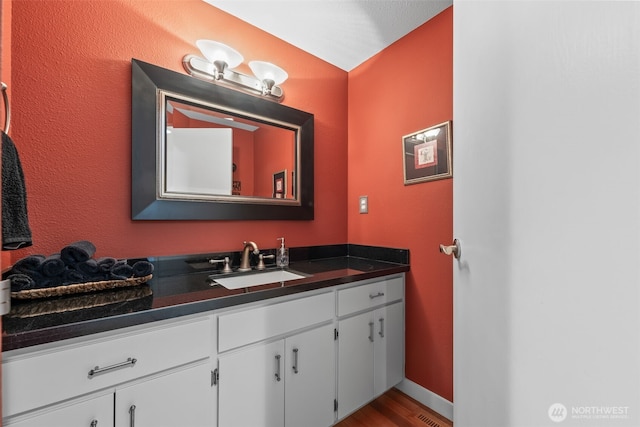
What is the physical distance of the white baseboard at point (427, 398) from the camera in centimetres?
150

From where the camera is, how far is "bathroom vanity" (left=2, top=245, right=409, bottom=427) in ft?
2.40

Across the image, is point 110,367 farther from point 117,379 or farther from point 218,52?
point 218,52

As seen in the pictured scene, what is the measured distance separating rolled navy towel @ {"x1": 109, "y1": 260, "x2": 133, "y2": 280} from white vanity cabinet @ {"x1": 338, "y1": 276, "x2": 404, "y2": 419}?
0.93 m

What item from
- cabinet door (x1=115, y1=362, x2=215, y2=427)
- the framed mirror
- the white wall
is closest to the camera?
the white wall

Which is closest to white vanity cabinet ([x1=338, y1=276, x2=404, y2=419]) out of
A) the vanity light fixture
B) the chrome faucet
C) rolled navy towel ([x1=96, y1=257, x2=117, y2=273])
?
the chrome faucet

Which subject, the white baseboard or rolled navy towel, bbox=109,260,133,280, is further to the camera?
the white baseboard

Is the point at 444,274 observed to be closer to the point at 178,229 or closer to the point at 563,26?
the point at 563,26

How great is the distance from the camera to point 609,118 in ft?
1.27

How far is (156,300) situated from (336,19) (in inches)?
70.1

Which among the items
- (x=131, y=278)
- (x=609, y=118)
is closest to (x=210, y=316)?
(x=131, y=278)

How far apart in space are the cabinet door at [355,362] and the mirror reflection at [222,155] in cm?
91

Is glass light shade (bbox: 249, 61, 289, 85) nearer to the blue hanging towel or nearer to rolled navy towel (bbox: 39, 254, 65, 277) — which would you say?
the blue hanging towel

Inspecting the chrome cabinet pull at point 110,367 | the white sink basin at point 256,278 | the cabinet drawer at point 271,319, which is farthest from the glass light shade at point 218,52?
the chrome cabinet pull at point 110,367

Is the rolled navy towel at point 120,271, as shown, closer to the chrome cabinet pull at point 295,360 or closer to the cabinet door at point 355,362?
the chrome cabinet pull at point 295,360
